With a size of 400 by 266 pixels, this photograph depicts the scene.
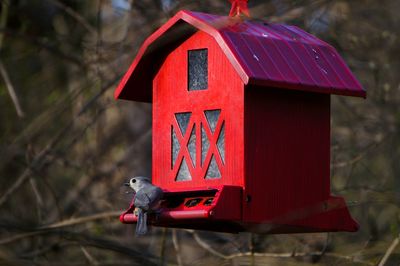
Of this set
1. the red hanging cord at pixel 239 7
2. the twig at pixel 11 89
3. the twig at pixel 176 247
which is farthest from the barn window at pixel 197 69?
the twig at pixel 11 89

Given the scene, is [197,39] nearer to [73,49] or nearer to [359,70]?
[359,70]

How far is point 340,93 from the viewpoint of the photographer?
18.6 feet

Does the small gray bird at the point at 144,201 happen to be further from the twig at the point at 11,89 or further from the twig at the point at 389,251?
the twig at the point at 11,89

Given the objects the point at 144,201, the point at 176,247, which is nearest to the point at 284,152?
the point at 144,201

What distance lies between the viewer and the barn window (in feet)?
18.8

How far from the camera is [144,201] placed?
5.36 m

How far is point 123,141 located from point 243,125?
14.1ft

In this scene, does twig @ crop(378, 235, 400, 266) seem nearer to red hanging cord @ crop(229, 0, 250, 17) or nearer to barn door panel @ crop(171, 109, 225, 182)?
barn door panel @ crop(171, 109, 225, 182)

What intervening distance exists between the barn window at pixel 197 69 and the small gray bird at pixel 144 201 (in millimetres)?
558

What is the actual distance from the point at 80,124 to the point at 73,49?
65cm

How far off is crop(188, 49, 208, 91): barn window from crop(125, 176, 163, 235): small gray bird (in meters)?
0.56

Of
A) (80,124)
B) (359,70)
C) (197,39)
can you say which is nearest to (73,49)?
(80,124)

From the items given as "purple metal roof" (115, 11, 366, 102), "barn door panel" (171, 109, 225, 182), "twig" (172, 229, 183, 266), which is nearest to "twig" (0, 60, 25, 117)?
"twig" (172, 229, 183, 266)

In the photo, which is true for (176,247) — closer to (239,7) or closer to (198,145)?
(198,145)
